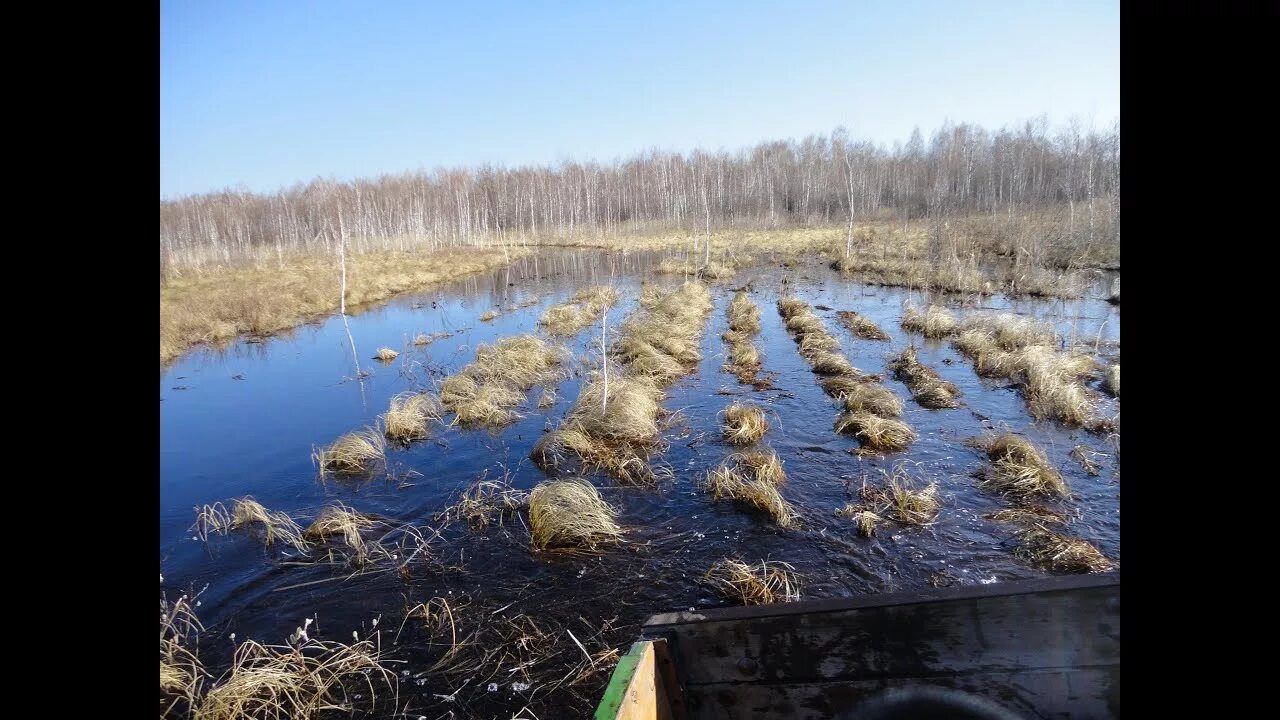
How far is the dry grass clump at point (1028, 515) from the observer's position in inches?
249

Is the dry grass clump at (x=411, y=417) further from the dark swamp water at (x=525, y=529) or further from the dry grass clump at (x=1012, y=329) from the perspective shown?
the dry grass clump at (x=1012, y=329)

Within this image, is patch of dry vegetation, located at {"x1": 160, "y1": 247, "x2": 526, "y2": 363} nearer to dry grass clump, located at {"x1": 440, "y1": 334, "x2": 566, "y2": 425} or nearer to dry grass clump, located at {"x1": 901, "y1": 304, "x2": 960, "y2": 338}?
dry grass clump, located at {"x1": 440, "y1": 334, "x2": 566, "y2": 425}

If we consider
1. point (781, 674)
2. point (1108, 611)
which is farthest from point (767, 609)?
point (1108, 611)

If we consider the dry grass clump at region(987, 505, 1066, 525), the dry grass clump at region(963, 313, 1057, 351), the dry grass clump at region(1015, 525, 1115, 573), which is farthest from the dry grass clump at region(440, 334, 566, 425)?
the dry grass clump at region(963, 313, 1057, 351)

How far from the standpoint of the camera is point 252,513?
23.9ft

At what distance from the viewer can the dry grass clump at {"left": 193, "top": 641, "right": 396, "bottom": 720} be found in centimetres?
419

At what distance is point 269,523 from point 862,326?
11895 millimetres

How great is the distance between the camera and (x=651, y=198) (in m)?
55.2

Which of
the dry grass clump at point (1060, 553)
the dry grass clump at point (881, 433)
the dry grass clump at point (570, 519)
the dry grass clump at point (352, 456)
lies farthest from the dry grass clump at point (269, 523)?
the dry grass clump at point (1060, 553)

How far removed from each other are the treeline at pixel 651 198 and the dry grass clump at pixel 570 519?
28084mm

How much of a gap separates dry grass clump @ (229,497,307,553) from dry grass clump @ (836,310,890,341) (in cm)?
1121

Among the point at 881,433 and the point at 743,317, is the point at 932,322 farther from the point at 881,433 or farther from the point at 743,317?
the point at 881,433

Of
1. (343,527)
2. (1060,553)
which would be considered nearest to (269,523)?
(343,527)
